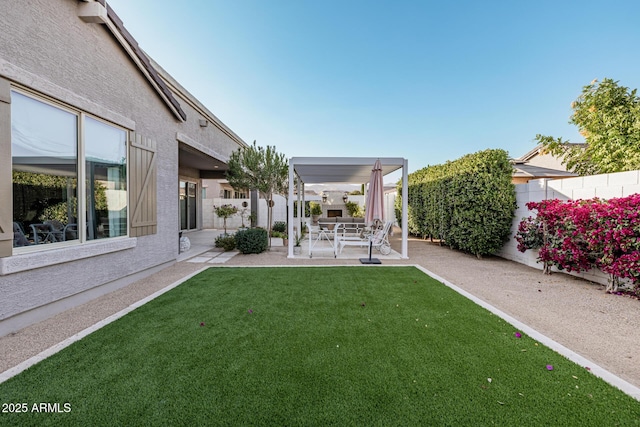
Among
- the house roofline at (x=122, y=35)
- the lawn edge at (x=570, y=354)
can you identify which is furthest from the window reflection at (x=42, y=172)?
the lawn edge at (x=570, y=354)

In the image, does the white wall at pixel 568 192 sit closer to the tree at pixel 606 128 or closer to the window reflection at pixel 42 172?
the tree at pixel 606 128

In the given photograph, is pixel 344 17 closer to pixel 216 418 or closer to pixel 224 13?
pixel 224 13

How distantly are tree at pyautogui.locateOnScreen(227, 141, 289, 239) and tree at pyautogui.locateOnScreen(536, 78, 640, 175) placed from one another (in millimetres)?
8913

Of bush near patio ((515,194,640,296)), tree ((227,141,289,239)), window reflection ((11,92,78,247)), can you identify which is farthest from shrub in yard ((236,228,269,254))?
bush near patio ((515,194,640,296))

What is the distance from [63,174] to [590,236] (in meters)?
9.48

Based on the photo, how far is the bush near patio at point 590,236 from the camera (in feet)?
14.2

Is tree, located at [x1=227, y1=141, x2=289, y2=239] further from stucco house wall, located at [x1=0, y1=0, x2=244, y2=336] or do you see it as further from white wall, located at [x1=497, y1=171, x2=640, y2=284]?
white wall, located at [x1=497, y1=171, x2=640, y2=284]

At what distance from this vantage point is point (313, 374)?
2453mm

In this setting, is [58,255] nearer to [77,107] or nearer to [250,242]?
[77,107]

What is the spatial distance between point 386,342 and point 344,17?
1326cm

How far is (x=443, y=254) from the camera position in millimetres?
8820

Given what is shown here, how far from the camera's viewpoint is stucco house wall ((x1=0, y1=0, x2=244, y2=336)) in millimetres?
3321

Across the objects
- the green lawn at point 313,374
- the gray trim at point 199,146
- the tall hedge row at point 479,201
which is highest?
the gray trim at point 199,146

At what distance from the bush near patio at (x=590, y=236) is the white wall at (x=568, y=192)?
0.28m
